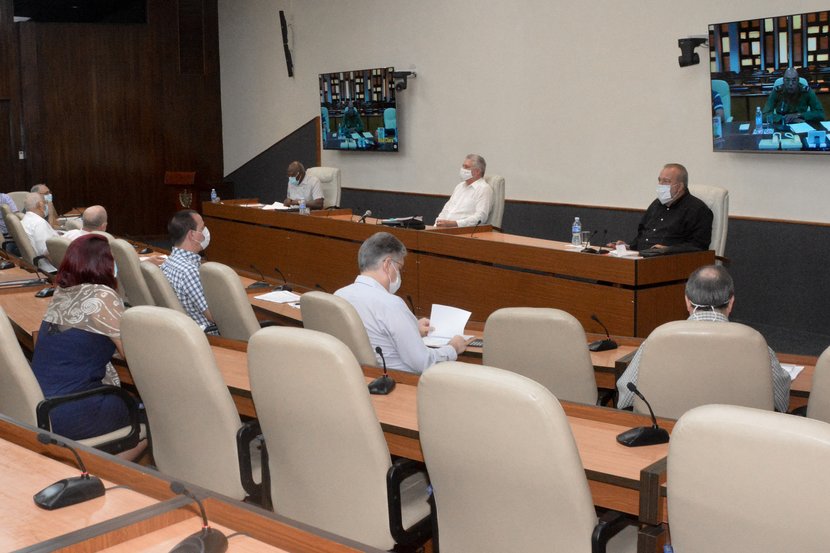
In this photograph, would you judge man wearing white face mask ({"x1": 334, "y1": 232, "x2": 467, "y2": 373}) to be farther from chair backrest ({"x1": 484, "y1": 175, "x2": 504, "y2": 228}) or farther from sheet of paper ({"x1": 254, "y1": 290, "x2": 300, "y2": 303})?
chair backrest ({"x1": 484, "y1": 175, "x2": 504, "y2": 228})

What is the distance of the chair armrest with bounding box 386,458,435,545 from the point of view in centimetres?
264

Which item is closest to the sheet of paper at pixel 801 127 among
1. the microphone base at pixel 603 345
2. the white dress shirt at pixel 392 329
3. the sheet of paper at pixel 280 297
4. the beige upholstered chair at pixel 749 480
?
the microphone base at pixel 603 345

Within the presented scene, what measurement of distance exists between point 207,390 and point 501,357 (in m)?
1.25

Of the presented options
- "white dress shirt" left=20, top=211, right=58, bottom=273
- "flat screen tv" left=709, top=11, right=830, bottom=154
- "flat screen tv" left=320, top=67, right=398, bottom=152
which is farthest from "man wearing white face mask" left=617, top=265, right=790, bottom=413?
"flat screen tv" left=320, top=67, right=398, bottom=152

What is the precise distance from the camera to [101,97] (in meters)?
13.6

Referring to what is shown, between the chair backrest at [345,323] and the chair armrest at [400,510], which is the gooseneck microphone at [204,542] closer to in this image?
the chair armrest at [400,510]

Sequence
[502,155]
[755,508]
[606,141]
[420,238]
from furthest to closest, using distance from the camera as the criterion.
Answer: [502,155] < [606,141] < [420,238] < [755,508]

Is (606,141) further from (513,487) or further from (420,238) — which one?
(513,487)

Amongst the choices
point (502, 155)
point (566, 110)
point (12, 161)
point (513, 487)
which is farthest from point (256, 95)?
point (513, 487)

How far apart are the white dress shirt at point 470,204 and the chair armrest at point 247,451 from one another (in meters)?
4.94

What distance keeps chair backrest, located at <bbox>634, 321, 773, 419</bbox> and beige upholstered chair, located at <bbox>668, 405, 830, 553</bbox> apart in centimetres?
107

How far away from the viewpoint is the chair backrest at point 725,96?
7277mm

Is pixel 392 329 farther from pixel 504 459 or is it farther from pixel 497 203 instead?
pixel 497 203

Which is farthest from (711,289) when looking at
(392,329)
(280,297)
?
(280,297)
